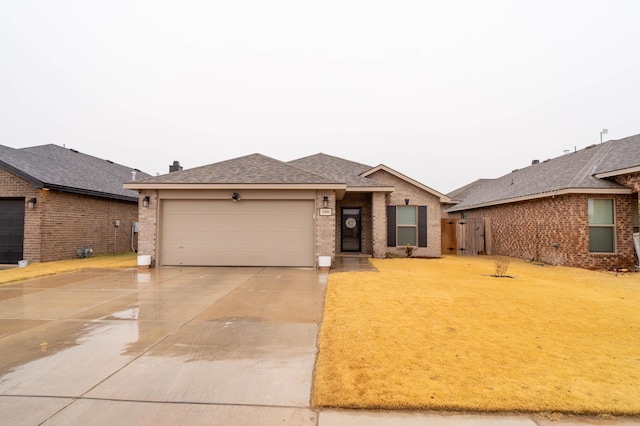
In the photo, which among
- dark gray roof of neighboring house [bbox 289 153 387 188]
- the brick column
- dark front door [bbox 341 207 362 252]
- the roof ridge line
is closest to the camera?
the roof ridge line

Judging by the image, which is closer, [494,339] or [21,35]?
[494,339]

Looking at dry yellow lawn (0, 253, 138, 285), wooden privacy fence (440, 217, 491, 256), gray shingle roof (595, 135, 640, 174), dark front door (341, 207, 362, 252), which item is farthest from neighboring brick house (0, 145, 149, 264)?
gray shingle roof (595, 135, 640, 174)

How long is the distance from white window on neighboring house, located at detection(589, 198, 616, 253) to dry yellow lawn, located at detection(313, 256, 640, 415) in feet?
16.4

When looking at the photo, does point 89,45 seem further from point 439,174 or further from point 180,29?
point 439,174

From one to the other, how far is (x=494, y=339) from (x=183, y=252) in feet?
33.6

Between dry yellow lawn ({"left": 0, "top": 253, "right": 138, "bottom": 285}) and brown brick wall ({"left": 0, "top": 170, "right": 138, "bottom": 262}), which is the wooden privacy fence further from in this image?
brown brick wall ({"left": 0, "top": 170, "right": 138, "bottom": 262})

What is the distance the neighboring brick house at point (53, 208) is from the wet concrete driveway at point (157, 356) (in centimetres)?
625

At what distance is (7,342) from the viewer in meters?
3.97

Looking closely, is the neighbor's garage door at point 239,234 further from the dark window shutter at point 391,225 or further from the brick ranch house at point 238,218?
the dark window shutter at point 391,225

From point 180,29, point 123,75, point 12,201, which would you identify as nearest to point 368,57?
point 180,29

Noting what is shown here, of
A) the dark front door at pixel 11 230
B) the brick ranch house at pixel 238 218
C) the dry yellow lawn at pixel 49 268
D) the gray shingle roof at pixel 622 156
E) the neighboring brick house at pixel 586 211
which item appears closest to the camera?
the dry yellow lawn at pixel 49 268

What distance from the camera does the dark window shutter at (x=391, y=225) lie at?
14.9m

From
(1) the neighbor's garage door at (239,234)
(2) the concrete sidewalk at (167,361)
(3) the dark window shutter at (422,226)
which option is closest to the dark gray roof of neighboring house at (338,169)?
(3) the dark window shutter at (422,226)

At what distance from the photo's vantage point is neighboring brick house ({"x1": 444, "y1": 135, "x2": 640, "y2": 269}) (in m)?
11.0
